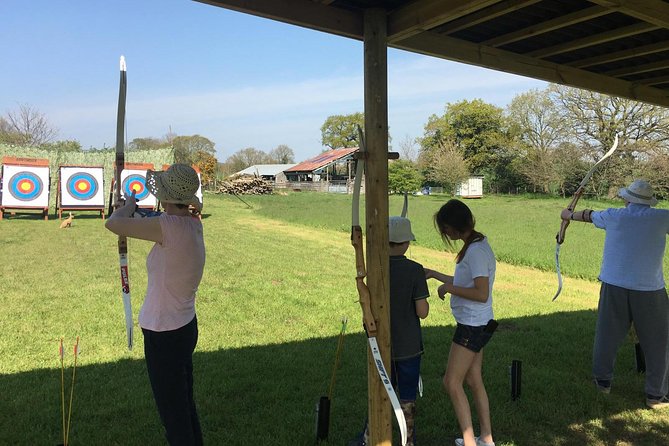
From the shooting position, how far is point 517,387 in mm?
3355

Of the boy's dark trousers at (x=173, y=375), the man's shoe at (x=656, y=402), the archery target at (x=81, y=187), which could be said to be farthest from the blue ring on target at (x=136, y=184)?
the man's shoe at (x=656, y=402)

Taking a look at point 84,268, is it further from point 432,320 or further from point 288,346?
point 432,320

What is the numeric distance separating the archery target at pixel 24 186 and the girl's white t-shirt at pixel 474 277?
57.3 ft

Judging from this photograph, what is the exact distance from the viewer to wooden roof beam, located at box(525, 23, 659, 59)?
2.81 meters

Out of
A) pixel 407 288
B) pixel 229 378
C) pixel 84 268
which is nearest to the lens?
pixel 407 288

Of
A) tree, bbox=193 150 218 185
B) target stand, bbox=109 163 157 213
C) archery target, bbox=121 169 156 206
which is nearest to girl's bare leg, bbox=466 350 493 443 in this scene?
archery target, bbox=121 169 156 206

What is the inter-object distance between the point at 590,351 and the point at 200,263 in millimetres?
3813

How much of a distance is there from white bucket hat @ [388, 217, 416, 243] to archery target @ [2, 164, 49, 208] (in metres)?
17.3

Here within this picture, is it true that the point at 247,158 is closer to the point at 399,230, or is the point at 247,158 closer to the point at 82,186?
the point at 82,186

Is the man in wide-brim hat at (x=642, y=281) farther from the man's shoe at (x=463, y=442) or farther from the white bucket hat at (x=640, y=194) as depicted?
the man's shoe at (x=463, y=442)

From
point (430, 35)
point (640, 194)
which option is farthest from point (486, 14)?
point (640, 194)

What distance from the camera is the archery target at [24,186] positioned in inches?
648

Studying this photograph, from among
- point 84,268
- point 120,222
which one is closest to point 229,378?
point 120,222

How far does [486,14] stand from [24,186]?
18232mm
